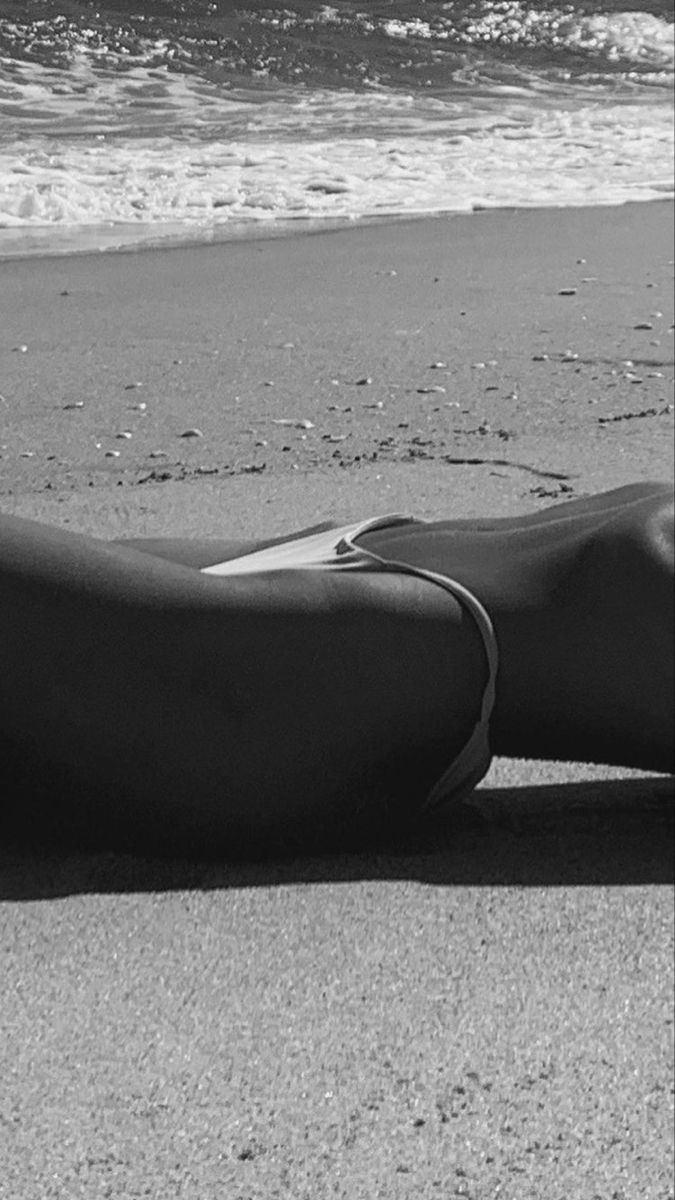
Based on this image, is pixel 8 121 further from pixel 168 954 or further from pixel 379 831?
pixel 379 831

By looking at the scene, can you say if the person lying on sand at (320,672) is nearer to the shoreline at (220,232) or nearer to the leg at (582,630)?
the leg at (582,630)

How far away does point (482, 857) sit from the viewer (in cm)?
155

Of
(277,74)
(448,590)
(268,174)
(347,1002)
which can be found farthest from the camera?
(268,174)

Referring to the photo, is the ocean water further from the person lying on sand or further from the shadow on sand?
the shadow on sand

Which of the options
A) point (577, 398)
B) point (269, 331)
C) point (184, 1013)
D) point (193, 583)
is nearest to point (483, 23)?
point (193, 583)

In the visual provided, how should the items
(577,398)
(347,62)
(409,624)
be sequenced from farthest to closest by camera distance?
(577,398)
(409,624)
(347,62)

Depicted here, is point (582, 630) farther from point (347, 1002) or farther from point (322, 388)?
point (322, 388)

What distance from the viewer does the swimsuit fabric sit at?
4.71ft

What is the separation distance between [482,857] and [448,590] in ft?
0.92

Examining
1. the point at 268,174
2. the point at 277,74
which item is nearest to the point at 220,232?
the point at 268,174

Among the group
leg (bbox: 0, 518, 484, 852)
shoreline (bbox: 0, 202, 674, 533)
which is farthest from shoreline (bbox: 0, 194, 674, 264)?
leg (bbox: 0, 518, 484, 852)

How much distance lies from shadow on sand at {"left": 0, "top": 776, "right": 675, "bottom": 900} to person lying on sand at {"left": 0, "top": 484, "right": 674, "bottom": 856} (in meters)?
0.02

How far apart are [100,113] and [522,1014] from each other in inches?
31.3

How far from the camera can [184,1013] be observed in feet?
4.06
